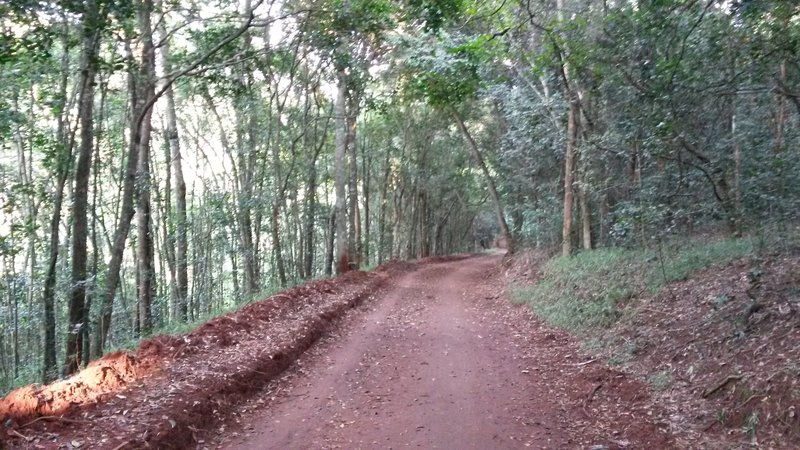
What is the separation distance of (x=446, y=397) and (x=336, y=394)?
1456 mm

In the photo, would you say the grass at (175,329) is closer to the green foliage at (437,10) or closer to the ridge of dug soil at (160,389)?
the ridge of dug soil at (160,389)

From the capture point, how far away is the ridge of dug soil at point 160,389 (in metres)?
5.23

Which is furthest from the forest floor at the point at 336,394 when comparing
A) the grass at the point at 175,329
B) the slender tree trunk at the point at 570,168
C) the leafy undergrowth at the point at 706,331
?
the slender tree trunk at the point at 570,168

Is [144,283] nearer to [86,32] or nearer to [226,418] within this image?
[86,32]

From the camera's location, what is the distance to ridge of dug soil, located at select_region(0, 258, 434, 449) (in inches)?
206

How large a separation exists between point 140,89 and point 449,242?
46.5 m

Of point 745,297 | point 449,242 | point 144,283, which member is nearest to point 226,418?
point 745,297

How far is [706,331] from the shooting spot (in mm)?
7633

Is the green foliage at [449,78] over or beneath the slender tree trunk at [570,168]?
over

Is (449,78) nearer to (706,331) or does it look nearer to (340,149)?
(340,149)

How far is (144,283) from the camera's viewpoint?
13.6 metres

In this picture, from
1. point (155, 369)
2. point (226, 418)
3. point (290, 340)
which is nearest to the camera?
point (226, 418)

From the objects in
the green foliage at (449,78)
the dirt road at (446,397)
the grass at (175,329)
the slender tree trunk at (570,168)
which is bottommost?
the dirt road at (446,397)

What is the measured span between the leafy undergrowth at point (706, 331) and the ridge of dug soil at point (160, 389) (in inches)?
196
